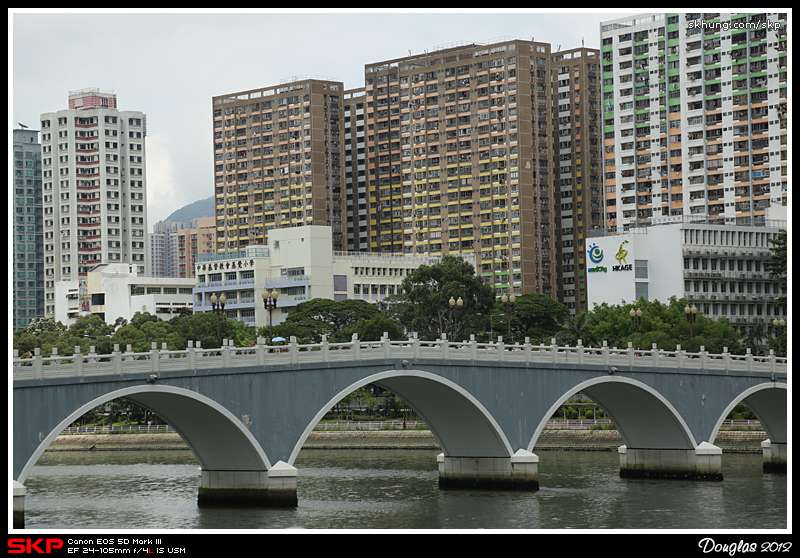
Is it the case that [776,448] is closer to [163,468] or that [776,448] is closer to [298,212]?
[163,468]

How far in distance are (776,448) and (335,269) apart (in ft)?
207

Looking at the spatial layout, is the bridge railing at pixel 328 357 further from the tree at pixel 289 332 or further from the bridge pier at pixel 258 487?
the tree at pixel 289 332

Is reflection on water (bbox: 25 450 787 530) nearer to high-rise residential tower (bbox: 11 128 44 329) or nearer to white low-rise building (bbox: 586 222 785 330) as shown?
white low-rise building (bbox: 586 222 785 330)

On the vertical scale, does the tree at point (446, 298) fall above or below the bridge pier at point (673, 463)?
above

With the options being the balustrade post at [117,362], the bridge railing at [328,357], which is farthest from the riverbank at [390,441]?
the balustrade post at [117,362]

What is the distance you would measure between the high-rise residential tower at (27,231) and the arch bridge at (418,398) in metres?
109

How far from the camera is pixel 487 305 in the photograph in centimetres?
9000

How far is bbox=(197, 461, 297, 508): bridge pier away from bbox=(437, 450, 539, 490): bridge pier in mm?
9673

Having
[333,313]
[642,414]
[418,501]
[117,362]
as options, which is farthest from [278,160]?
[117,362]

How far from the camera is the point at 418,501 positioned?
45594mm

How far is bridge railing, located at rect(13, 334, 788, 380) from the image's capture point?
3488 centimetres

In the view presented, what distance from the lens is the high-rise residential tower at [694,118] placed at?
105 m

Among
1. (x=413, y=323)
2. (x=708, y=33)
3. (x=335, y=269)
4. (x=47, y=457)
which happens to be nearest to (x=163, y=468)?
(x=47, y=457)
